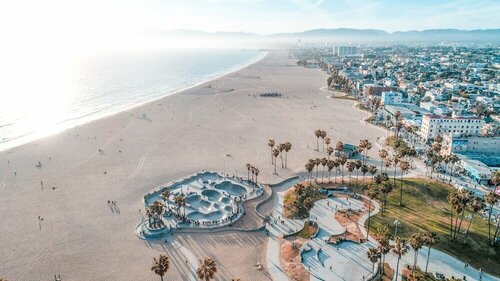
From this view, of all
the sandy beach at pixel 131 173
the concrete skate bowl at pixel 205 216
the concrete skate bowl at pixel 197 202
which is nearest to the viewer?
the sandy beach at pixel 131 173

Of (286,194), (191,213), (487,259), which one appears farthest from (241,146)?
(487,259)

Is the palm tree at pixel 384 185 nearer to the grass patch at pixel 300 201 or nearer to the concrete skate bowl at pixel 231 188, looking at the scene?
the grass patch at pixel 300 201

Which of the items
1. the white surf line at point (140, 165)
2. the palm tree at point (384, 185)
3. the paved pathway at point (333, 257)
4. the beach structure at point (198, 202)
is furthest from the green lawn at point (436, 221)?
the white surf line at point (140, 165)

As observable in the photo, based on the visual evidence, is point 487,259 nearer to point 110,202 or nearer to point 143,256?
point 143,256

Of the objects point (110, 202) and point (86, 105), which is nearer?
point (110, 202)

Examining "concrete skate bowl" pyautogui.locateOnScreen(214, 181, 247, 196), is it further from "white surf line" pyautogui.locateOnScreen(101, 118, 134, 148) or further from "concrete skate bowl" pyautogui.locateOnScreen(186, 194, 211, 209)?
"white surf line" pyautogui.locateOnScreen(101, 118, 134, 148)

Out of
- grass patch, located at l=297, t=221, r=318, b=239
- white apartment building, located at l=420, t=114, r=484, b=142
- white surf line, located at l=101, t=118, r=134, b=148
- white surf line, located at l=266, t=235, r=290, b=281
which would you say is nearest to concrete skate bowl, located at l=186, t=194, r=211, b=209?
white surf line, located at l=266, t=235, r=290, b=281
